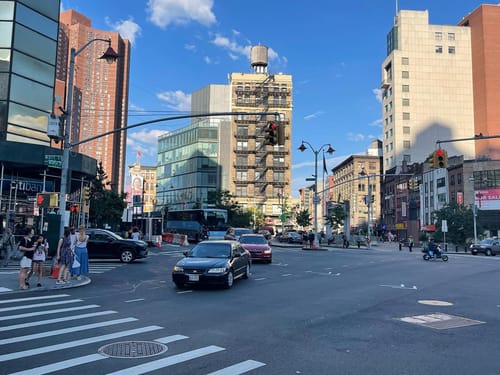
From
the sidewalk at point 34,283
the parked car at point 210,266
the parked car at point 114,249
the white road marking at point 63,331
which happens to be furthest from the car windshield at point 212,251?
the parked car at point 114,249

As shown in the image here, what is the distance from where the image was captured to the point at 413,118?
97.3 meters

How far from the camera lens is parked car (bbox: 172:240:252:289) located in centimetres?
1302

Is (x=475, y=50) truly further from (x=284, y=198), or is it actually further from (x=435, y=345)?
(x=435, y=345)

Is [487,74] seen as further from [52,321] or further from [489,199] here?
[52,321]

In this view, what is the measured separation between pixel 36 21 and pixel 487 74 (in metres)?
93.5

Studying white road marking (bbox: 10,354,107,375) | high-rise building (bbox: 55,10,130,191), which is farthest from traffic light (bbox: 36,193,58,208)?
high-rise building (bbox: 55,10,130,191)

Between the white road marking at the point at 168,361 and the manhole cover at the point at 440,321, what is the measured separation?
447 cm

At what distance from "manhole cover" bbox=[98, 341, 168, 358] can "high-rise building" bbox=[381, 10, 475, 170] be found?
9543cm

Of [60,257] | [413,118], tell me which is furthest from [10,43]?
[413,118]

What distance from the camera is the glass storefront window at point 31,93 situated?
3111cm

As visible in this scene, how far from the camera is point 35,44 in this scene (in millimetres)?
32594

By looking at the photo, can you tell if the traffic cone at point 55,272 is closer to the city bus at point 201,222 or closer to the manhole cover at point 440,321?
the manhole cover at point 440,321

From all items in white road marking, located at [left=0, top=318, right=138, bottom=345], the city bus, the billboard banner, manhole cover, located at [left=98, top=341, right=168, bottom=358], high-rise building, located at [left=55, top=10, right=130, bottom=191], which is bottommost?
white road marking, located at [left=0, top=318, right=138, bottom=345]

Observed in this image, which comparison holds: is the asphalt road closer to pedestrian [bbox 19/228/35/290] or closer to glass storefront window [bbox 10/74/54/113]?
pedestrian [bbox 19/228/35/290]
